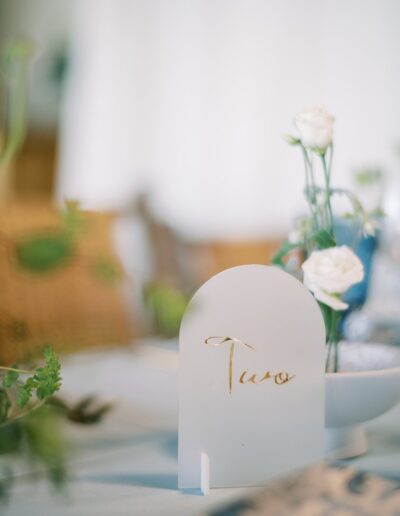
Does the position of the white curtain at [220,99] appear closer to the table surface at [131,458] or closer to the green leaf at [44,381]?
the table surface at [131,458]

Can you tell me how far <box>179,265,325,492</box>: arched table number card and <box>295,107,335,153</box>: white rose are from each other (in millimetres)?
137

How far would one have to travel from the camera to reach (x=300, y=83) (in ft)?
11.4

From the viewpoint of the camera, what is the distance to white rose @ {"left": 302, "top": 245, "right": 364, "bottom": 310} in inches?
24.0

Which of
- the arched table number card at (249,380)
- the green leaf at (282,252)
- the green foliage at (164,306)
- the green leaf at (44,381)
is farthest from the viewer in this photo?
the green leaf at (282,252)

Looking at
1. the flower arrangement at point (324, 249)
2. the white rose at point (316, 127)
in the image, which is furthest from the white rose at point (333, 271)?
the white rose at point (316, 127)

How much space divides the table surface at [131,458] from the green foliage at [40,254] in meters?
0.14

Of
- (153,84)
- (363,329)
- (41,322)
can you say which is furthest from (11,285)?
(153,84)

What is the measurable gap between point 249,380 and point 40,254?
12.6 inches

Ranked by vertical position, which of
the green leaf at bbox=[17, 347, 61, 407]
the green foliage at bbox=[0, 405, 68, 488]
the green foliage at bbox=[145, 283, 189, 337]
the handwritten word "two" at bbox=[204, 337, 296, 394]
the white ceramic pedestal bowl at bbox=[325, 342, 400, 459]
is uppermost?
the green foliage at bbox=[145, 283, 189, 337]

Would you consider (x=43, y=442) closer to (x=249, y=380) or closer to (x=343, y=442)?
(x=249, y=380)

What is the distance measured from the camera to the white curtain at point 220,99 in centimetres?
329

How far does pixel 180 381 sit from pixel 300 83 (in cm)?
311

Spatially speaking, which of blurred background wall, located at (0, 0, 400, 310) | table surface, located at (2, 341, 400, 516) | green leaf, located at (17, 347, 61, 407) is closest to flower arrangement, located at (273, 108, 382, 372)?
table surface, located at (2, 341, 400, 516)

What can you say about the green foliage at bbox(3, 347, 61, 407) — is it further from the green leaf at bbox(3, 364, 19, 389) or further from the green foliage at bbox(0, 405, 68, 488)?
the green foliage at bbox(0, 405, 68, 488)
